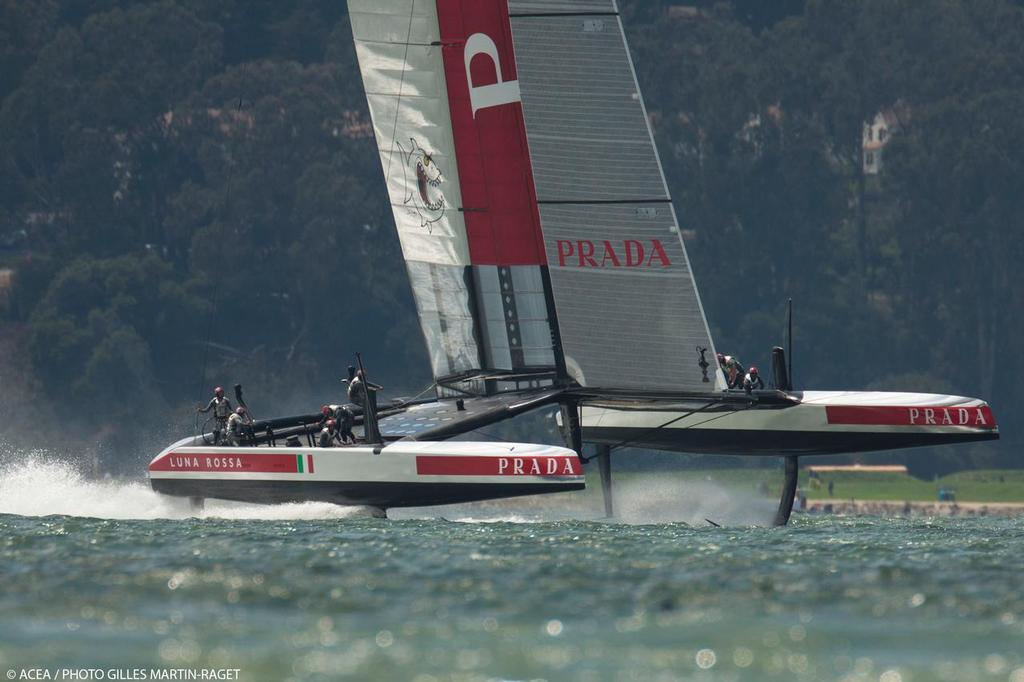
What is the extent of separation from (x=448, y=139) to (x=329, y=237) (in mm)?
49594

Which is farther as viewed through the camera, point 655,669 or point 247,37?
point 247,37

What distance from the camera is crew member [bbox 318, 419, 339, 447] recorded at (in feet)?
72.8

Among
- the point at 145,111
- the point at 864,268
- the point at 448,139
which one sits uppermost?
the point at 145,111

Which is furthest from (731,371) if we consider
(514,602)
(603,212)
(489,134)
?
(514,602)

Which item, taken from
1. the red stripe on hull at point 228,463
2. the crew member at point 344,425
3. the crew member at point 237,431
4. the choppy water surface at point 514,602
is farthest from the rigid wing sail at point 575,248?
the choppy water surface at point 514,602

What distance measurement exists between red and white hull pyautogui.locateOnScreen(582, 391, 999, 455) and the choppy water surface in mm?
1903

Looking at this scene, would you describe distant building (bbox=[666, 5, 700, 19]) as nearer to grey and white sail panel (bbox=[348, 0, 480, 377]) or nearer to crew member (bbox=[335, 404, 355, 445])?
grey and white sail panel (bbox=[348, 0, 480, 377])

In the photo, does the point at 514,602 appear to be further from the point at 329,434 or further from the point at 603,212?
the point at 603,212

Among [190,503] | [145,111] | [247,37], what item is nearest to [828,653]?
[190,503]

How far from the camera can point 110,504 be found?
2394 cm

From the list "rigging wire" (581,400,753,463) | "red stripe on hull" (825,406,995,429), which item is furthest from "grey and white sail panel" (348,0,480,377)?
"red stripe on hull" (825,406,995,429)

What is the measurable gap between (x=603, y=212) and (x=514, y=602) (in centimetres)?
912

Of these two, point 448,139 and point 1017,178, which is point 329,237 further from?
Result: point 448,139

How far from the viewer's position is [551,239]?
877 inches
